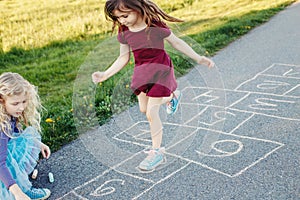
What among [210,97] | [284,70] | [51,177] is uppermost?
[51,177]

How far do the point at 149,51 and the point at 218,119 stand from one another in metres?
1.33

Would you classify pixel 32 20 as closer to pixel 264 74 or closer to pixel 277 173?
pixel 264 74

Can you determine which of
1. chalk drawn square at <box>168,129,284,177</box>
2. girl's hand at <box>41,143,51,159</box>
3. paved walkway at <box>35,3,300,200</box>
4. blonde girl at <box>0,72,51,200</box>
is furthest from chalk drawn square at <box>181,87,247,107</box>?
blonde girl at <box>0,72,51,200</box>

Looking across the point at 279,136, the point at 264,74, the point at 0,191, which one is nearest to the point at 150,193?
the point at 0,191

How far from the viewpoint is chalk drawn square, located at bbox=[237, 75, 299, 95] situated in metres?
4.92

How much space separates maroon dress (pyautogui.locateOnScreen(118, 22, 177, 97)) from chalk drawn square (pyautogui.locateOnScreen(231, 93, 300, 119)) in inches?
53.9

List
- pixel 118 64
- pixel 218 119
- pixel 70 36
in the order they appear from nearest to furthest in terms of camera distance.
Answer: pixel 118 64 → pixel 218 119 → pixel 70 36

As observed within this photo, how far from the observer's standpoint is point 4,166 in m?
2.87

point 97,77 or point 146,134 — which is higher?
point 97,77

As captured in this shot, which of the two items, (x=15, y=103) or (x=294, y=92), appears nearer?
(x=15, y=103)

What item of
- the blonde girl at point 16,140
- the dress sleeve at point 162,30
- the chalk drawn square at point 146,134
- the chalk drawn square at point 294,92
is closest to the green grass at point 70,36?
the chalk drawn square at point 146,134

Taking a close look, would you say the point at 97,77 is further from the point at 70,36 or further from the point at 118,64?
the point at 70,36

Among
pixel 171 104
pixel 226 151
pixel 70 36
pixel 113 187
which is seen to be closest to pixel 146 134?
pixel 171 104

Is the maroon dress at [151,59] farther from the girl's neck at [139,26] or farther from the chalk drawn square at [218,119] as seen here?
the chalk drawn square at [218,119]
